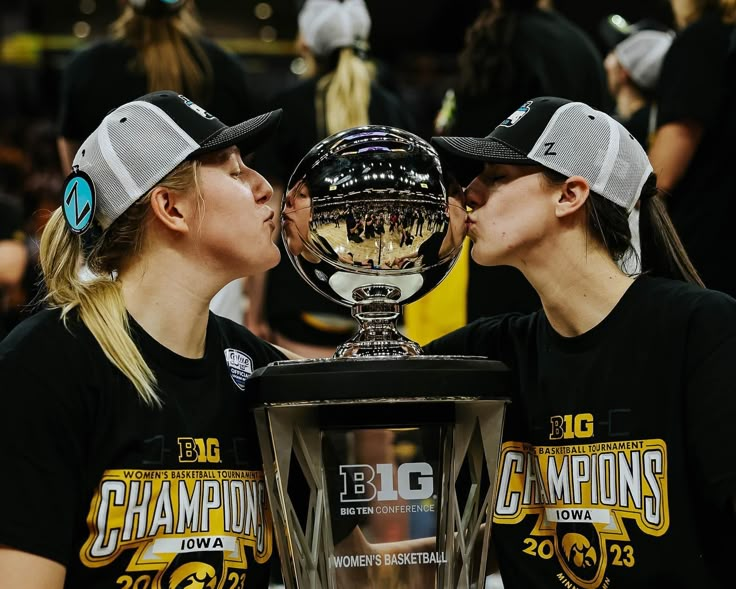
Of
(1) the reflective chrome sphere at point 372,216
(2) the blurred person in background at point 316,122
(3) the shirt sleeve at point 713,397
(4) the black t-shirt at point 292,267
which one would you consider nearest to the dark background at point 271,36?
(2) the blurred person in background at point 316,122

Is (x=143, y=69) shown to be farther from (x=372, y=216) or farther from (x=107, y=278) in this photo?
(x=372, y=216)

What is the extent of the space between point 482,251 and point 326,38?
1.75m

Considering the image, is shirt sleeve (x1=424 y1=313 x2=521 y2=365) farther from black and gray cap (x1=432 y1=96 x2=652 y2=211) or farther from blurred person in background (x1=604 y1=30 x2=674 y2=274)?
blurred person in background (x1=604 y1=30 x2=674 y2=274)

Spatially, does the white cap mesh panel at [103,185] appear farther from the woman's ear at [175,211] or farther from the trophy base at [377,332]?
the trophy base at [377,332]

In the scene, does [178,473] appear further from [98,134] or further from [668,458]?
[668,458]

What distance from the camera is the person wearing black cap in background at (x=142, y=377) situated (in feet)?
5.01

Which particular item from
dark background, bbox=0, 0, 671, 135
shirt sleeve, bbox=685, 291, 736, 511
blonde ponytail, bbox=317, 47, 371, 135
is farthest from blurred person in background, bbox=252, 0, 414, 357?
dark background, bbox=0, 0, 671, 135

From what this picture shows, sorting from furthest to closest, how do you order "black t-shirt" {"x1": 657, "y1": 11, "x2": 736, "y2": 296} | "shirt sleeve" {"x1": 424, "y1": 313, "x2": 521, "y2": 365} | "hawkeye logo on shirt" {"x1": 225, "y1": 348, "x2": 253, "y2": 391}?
"black t-shirt" {"x1": 657, "y1": 11, "x2": 736, "y2": 296}, "shirt sleeve" {"x1": 424, "y1": 313, "x2": 521, "y2": 365}, "hawkeye logo on shirt" {"x1": 225, "y1": 348, "x2": 253, "y2": 391}

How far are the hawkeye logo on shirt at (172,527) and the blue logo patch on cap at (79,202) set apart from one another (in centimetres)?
40

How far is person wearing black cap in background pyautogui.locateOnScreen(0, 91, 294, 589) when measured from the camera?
153 cm

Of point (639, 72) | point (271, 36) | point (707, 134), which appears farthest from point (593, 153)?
point (271, 36)

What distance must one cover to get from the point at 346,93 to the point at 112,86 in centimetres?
73

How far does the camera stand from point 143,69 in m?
2.96

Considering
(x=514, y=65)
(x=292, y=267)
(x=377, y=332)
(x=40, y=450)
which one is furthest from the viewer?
(x=292, y=267)
